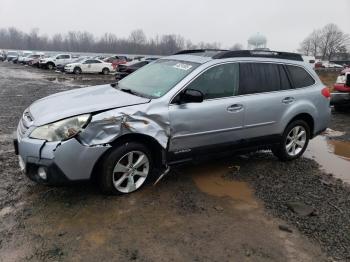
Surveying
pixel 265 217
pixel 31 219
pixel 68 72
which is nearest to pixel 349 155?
pixel 265 217

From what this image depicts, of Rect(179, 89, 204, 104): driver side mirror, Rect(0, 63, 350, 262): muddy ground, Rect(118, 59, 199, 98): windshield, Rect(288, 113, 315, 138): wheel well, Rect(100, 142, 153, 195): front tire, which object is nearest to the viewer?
Rect(0, 63, 350, 262): muddy ground

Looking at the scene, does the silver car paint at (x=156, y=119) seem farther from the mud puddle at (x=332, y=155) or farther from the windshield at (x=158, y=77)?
the mud puddle at (x=332, y=155)

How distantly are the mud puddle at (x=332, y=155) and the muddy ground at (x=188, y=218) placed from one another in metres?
0.51

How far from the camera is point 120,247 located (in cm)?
367

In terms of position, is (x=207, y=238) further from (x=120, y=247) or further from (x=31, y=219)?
(x=31, y=219)

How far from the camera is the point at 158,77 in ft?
18.2

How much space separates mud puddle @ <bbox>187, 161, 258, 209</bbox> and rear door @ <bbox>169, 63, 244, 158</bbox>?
0.50 metres

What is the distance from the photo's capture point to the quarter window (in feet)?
17.2

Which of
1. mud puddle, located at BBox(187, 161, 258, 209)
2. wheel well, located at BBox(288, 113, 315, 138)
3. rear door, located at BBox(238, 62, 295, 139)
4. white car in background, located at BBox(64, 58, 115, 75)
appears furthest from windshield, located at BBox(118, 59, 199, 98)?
white car in background, located at BBox(64, 58, 115, 75)

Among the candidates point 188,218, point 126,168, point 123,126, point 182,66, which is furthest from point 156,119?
point 188,218

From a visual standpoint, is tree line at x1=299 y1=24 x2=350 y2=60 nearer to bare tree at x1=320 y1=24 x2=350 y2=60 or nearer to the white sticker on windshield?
bare tree at x1=320 y1=24 x2=350 y2=60

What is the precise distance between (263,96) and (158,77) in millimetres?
1603

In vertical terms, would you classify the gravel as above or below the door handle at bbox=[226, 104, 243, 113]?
below

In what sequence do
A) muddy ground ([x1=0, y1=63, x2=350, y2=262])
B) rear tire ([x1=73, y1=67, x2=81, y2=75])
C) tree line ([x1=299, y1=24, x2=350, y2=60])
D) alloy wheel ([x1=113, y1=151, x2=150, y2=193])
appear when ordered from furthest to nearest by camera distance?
tree line ([x1=299, y1=24, x2=350, y2=60]), rear tire ([x1=73, y1=67, x2=81, y2=75]), alloy wheel ([x1=113, y1=151, x2=150, y2=193]), muddy ground ([x1=0, y1=63, x2=350, y2=262])
